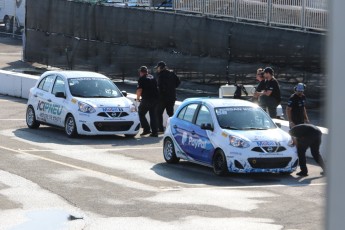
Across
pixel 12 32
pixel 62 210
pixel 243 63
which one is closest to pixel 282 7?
pixel 243 63

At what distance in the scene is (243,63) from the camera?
85.8 feet

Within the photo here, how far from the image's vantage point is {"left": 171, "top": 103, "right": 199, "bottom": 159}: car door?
50.6 feet

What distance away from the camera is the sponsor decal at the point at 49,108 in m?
20.0

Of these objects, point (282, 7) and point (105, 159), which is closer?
point (105, 159)

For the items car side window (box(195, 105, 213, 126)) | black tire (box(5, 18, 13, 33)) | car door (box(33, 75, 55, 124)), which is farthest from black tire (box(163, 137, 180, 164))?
black tire (box(5, 18, 13, 33))

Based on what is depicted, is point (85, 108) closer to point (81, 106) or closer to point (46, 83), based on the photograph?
point (81, 106)

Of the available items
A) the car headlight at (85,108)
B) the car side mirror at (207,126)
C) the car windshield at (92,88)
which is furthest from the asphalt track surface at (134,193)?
the car windshield at (92,88)

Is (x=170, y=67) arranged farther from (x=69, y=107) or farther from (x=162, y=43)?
(x=69, y=107)

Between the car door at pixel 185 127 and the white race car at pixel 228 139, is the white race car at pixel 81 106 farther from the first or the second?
the car door at pixel 185 127

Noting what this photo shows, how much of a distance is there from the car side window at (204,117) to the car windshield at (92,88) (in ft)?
16.2

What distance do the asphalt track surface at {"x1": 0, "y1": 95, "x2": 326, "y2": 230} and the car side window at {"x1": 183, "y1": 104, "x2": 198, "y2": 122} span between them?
2.95ft

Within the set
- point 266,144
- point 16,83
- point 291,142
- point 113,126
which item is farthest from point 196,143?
point 16,83

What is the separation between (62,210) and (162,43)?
61.1 feet

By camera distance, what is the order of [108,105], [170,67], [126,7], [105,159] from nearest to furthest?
1. [105,159]
2. [108,105]
3. [170,67]
4. [126,7]
